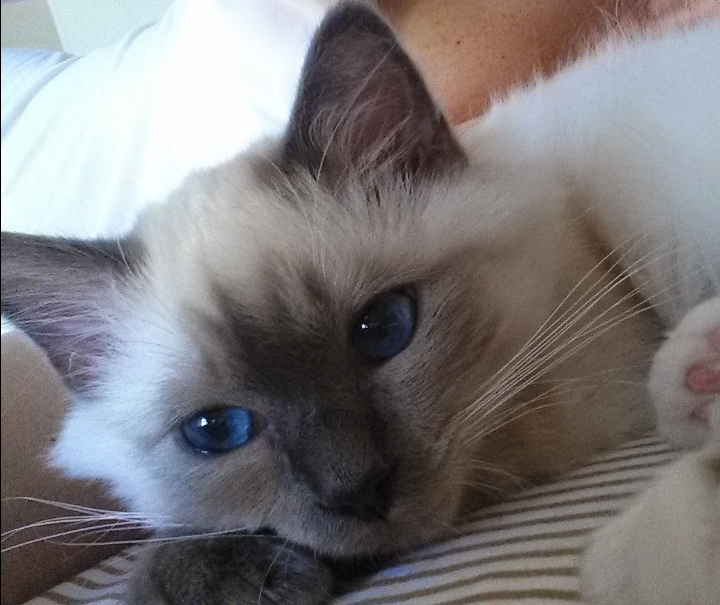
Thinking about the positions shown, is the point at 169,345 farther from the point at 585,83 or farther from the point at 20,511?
the point at 585,83

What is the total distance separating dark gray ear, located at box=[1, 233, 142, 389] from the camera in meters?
0.78

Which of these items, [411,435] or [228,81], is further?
[228,81]

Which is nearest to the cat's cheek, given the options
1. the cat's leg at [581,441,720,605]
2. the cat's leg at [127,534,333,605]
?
the cat's leg at [127,534,333,605]

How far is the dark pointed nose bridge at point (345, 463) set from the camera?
67 centimetres

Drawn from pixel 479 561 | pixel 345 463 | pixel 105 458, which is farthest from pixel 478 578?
pixel 105 458

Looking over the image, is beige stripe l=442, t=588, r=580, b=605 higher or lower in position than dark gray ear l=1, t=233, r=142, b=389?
lower

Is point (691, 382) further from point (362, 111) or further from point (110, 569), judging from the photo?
point (110, 569)

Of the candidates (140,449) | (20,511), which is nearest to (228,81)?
(140,449)

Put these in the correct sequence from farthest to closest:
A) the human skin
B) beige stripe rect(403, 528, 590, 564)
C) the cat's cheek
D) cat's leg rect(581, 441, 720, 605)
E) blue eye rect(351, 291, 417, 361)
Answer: the human skin → the cat's cheek → blue eye rect(351, 291, 417, 361) → beige stripe rect(403, 528, 590, 564) → cat's leg rect(581, 441, 720, 605)

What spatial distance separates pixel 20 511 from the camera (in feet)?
2.17

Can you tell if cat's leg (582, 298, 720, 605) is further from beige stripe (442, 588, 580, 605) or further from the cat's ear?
the cat's ear

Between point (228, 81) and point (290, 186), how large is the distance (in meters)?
0.21

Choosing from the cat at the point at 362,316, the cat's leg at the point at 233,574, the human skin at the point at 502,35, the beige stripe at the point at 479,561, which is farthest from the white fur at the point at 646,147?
the cat's leg at the point at 233,574

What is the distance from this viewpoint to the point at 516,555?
25.6 inches
